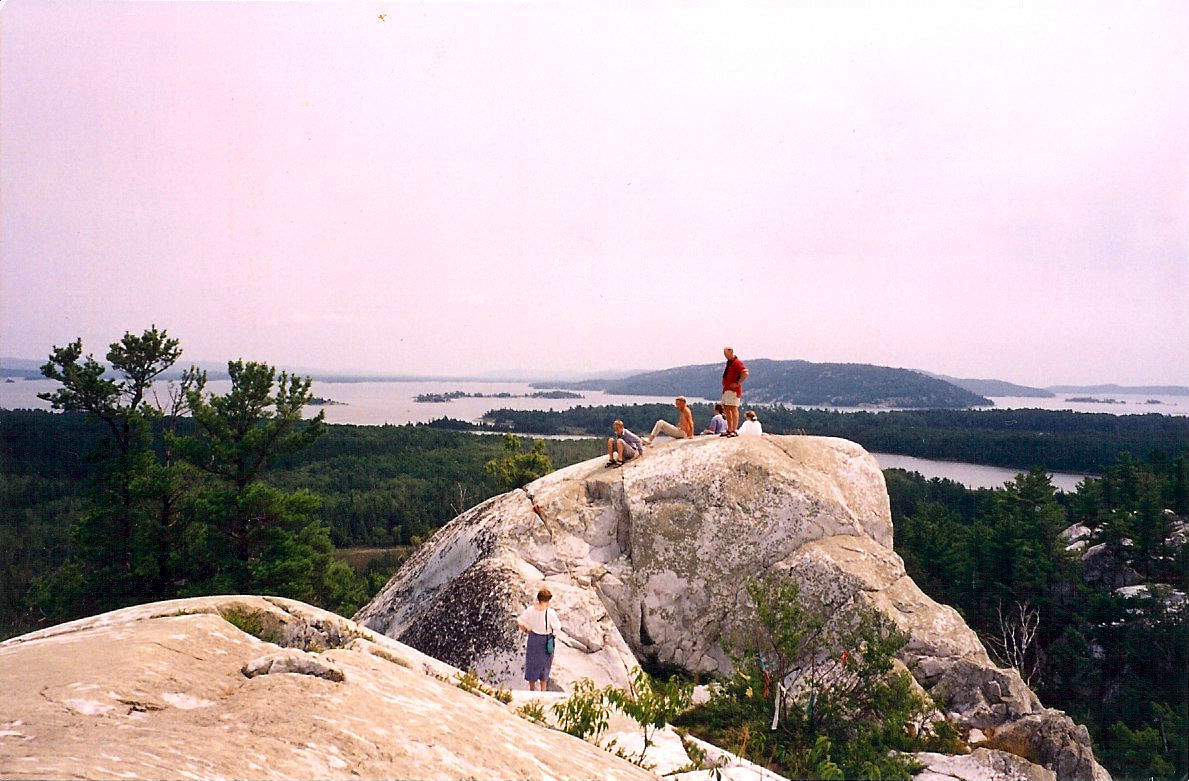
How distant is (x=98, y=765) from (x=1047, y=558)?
50.7 metres

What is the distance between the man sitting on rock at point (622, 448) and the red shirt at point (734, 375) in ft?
9.34

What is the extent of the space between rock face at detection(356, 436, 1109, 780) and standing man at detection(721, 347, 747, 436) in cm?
70

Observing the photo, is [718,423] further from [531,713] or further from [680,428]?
[531,713]

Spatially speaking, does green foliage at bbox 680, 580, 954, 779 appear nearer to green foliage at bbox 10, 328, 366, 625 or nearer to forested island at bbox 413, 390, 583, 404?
green foliage at bbox 10, 328, 366, 625

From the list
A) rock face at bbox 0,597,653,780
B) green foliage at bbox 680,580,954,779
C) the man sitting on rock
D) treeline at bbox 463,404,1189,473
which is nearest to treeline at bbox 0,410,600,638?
treeline at bbox 463,404,1189,473

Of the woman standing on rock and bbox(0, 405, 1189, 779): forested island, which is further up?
the woman standing on rock

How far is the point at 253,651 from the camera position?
20.0 feet

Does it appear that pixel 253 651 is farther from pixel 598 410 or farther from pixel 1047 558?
pixel 598 410

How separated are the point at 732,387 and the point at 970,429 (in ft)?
507

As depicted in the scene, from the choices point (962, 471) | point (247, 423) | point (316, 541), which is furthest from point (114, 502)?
point (962, 471)

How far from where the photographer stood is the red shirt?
14742 millimetres

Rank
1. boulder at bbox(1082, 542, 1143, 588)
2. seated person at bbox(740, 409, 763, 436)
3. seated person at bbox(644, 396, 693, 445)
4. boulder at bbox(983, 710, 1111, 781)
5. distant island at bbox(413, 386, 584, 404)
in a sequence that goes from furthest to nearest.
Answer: distant island at bbox(413, 386, 584, 404) → boulder at bbox(1082, 542, 1143, 588) → seated person at bbox(644, 396, 693, 445) → seated person at bbox(740, 409, 763, 436) → boulder at bbox(983, 710, 1111, 781)

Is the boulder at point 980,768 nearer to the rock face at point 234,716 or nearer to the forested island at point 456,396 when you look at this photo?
the rock face at point 234,716

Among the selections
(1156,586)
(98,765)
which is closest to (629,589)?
(98,765)
